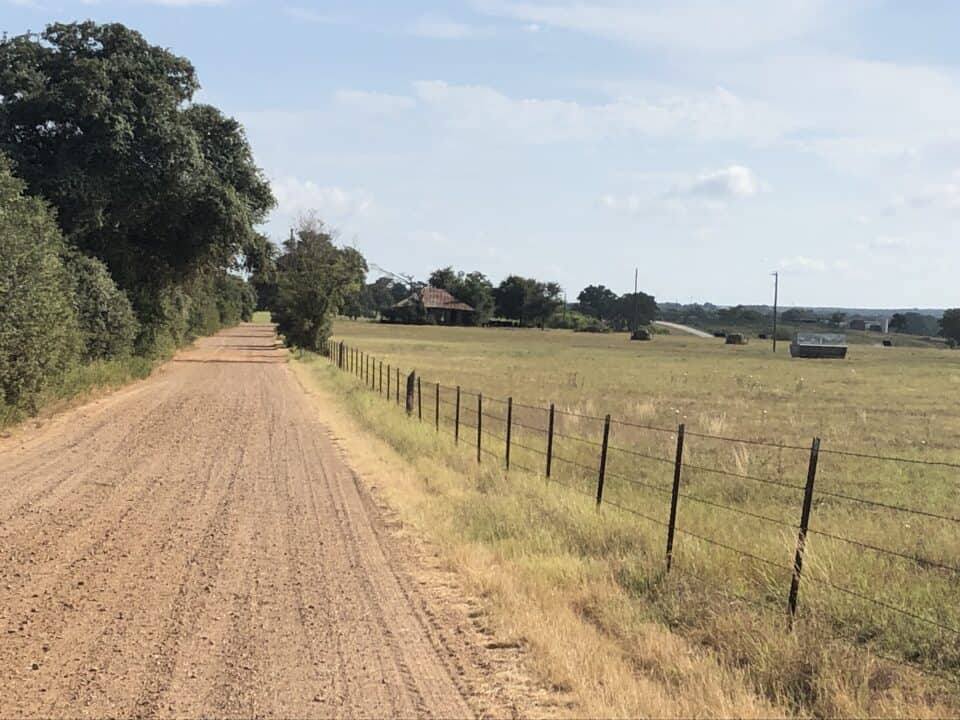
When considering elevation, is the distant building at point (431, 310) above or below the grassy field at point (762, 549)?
above

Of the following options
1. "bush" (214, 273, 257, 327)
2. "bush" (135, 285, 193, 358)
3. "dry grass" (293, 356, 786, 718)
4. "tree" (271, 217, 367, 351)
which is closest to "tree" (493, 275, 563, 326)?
"bush" (214, 273, 257, 327)

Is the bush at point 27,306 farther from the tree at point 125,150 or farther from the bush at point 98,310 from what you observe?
the tree at point 125,150

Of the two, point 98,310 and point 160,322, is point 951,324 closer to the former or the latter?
point 160,322

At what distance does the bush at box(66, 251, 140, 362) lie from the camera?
26.5 m

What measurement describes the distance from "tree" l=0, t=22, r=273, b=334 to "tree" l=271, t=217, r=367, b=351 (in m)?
16.2

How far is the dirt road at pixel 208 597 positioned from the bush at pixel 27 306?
291 centimetres

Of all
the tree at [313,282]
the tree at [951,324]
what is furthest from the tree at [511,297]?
the tree at [313,282]

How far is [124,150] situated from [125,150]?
0.04 meters

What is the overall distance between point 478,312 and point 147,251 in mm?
114837

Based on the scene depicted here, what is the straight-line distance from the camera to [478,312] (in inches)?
5925

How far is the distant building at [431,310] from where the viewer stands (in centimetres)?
14825

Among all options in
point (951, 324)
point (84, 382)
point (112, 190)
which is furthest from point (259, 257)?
point (951, 324)

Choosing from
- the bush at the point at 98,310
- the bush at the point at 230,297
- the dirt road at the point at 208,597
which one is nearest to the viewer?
the dirt road at the point at 208,597

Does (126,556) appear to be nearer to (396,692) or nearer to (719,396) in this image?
(396,692)
